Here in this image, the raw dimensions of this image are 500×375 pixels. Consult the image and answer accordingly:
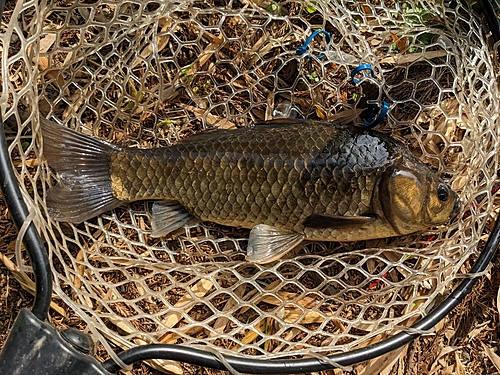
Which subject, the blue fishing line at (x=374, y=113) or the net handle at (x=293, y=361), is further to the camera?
the blue fishing line at (x=374, y=113)

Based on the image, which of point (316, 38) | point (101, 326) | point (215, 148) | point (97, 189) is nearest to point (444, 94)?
point (316, 38)

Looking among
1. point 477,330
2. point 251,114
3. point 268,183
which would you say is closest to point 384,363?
point 477,330

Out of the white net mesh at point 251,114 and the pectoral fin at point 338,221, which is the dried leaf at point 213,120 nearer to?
the white net mesh at point 251,114

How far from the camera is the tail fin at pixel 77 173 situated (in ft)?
7.48

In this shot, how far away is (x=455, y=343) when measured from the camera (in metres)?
2.54

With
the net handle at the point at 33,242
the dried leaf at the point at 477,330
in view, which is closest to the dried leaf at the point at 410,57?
the dried leaf at the point at 477,330

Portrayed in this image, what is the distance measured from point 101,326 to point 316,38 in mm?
1774

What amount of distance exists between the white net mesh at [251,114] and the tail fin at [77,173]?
84 millimetres

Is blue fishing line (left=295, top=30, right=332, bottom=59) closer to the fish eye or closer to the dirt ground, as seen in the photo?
the fish eye

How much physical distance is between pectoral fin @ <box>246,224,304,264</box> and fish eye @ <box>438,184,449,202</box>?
64 cm

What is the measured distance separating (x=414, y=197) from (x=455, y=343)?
0.90 metres

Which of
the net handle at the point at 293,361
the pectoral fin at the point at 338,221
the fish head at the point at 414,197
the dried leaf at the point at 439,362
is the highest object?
the fish head at the point at 414,197

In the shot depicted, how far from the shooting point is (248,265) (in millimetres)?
2443

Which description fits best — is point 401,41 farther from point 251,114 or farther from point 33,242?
point 33,242
